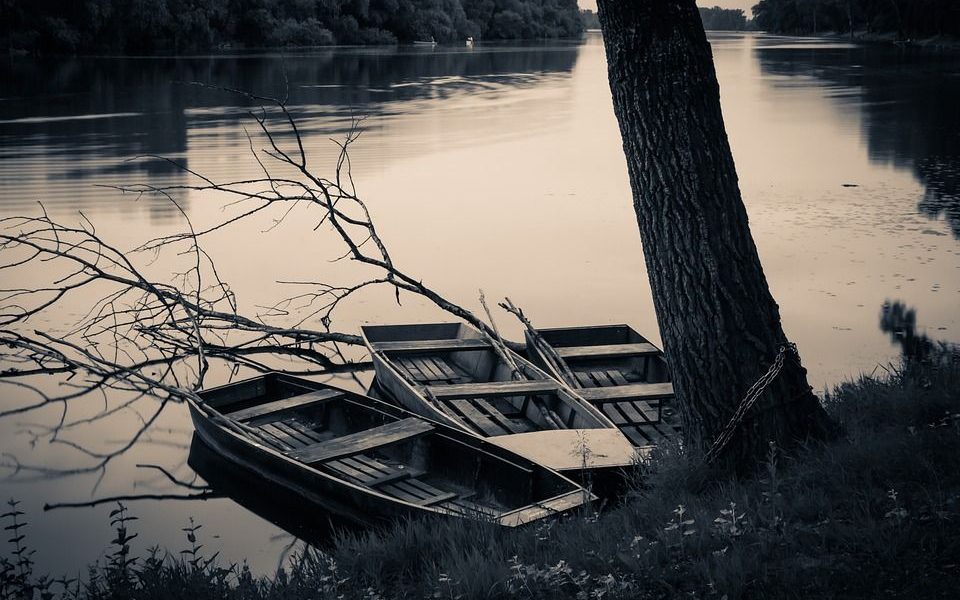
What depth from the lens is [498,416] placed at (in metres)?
8.58

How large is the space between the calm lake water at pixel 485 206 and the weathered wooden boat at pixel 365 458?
48 centimetres

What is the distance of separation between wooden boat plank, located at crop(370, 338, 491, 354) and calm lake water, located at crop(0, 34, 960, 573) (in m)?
1.75

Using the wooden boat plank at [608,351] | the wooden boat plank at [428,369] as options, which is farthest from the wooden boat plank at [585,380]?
the wooden boat plank at [428,369]

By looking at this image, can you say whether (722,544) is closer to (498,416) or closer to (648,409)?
(648,409)

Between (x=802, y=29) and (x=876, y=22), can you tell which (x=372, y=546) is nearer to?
(x=876, y=22)

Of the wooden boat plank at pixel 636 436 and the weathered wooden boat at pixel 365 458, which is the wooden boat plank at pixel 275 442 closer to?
the weathered wooden boat at pixel 365 458

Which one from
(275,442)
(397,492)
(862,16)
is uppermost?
(862,16)

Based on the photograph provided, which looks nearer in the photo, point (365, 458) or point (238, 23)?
point (365, 458)

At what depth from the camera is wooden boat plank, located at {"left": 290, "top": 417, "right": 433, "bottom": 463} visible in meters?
7.33

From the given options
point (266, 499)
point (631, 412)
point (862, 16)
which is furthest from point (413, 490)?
point (862, 16)

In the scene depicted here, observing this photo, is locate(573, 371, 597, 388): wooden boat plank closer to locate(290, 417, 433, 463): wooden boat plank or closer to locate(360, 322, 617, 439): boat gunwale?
locate(360, 322, 617, 439): boat gunwale

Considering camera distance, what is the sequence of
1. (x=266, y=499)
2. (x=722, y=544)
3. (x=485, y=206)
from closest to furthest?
1. (x=722, y=544)
2. (x=266, y=499)
3. (x=485, y=206)

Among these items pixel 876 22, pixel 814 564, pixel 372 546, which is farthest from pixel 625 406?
pixel 876 22

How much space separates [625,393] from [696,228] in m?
2.81
